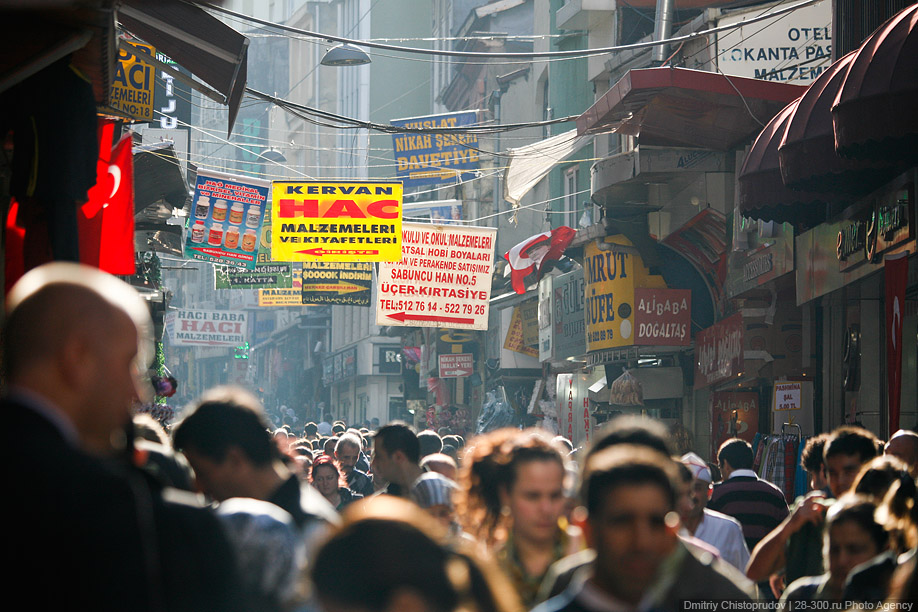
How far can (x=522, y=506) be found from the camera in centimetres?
481

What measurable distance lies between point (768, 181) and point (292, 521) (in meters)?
10.5

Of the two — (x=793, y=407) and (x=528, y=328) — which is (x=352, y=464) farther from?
(x=528, y=328)

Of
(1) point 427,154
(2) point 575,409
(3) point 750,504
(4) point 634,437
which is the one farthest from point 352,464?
(1) point 427,154

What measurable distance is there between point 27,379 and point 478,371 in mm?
37175

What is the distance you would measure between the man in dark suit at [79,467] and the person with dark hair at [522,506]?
6.82 ft

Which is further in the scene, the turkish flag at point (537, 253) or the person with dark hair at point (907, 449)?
the turkish flag at point (537, 253)

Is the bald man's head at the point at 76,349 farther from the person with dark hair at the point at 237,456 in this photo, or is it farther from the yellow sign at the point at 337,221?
the yellow sign at the point at 337,221

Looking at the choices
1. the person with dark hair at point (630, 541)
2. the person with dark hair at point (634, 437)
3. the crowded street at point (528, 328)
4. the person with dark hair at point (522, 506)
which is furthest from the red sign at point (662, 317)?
the person with dark hair at point (630, 541)

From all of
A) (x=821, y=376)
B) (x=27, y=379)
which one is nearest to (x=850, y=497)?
(x=27, y=379)

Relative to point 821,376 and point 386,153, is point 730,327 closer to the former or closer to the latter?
point 821,376

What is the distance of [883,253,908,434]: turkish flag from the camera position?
33.6 ft

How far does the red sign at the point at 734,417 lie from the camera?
18.3 metres

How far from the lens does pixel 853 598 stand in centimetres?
462

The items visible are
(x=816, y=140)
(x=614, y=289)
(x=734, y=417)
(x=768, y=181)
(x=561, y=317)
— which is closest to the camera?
(x=816, y=140)
